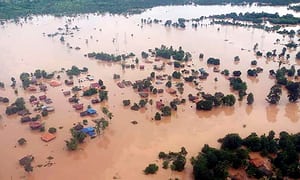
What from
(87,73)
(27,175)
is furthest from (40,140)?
(87,73)

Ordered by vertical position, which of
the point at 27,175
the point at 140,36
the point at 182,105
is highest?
the point at 140,36

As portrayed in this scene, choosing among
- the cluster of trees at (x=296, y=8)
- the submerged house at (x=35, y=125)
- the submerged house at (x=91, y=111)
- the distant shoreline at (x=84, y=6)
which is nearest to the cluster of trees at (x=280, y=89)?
the submerged house at (x=91, y=111)

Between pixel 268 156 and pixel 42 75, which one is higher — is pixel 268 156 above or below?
below

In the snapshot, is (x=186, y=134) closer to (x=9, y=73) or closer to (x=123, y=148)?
(x=123, y=148)

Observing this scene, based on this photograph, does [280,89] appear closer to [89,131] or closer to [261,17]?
[89,131]

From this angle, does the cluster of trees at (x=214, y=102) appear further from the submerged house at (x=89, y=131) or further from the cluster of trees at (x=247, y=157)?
the submerged house at (x=89, y=131)

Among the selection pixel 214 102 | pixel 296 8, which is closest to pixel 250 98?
pixel 214 102

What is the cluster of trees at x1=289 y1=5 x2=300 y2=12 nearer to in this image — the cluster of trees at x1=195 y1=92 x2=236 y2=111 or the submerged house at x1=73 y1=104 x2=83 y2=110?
the cluster of trees at x1=195 y1=92 x2=236 y2=111
